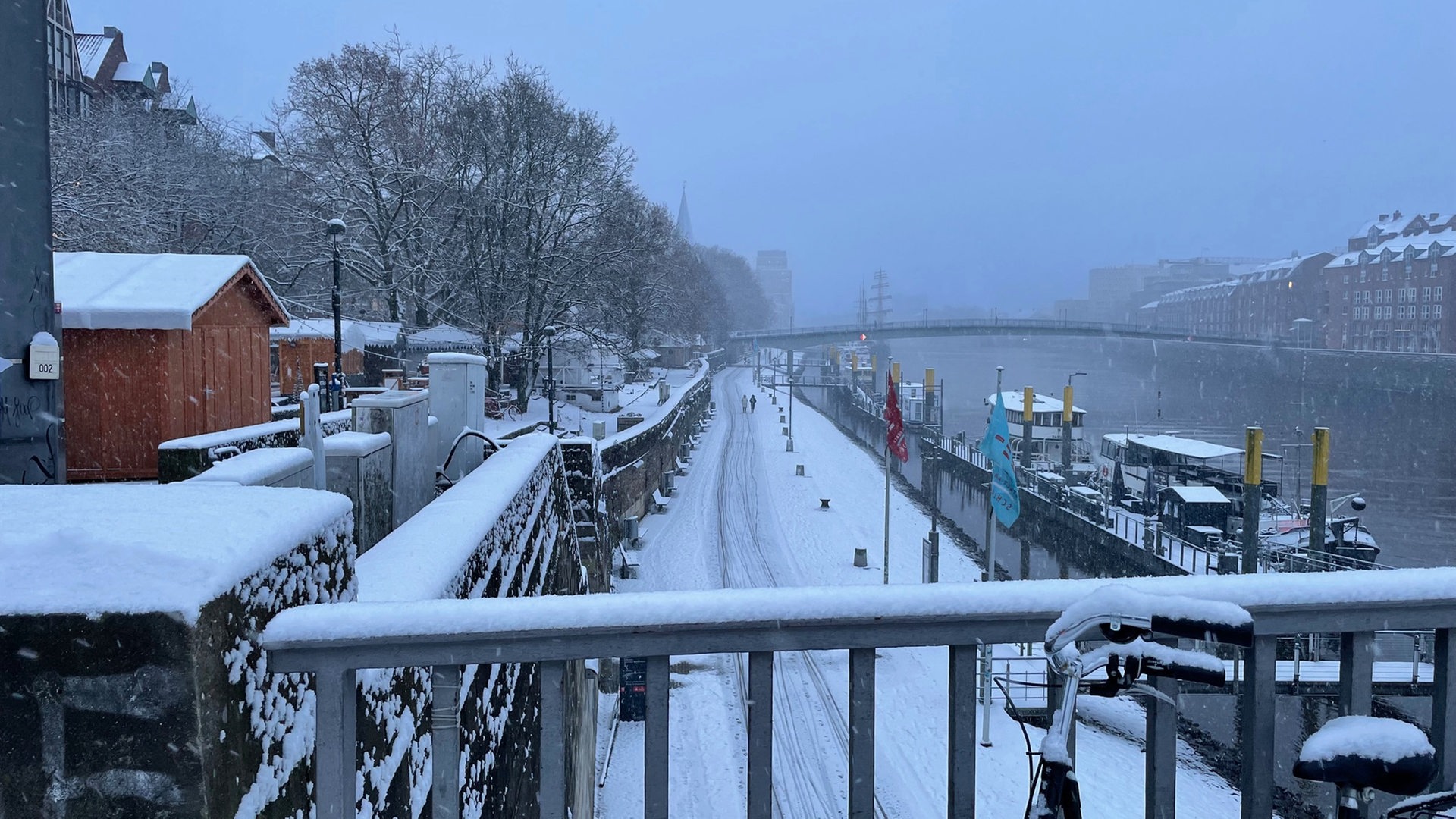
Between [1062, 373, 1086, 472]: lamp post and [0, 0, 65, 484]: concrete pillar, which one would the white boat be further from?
[0, 0, 65, 484]: concrete pillar

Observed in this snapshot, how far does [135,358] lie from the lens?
38.9ft

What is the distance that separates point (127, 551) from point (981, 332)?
416ft

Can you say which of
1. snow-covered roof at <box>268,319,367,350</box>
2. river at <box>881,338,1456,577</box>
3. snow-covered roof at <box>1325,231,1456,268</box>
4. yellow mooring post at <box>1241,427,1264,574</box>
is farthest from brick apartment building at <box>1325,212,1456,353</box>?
snow-covered roof at <box>268,319,367,350</box>

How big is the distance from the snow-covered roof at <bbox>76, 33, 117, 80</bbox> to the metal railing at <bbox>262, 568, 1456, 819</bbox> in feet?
236

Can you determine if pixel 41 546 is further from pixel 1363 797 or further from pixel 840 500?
pixel 840 500

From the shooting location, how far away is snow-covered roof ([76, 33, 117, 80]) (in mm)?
60656

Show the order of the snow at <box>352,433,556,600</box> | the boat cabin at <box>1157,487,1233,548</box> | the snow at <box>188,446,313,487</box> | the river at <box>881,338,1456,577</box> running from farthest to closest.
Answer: the river at <box>881,338,1456,577</box> < the boat cabin at <box>1157,487,1233,548</box> < the snow at <box>188,446,313,487</box> < the snow at <box>352,433,556,600</box>

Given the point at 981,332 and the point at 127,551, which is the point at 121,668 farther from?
the point at 981,332

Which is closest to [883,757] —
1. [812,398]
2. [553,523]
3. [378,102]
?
[553,523]

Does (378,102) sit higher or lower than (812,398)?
higher

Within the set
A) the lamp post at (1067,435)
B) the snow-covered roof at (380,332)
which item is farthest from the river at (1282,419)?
the snow-covered roof at (380,332)

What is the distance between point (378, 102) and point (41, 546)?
113 feet

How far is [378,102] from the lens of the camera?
32719 millimetres

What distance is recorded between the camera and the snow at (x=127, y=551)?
155 centimetres
